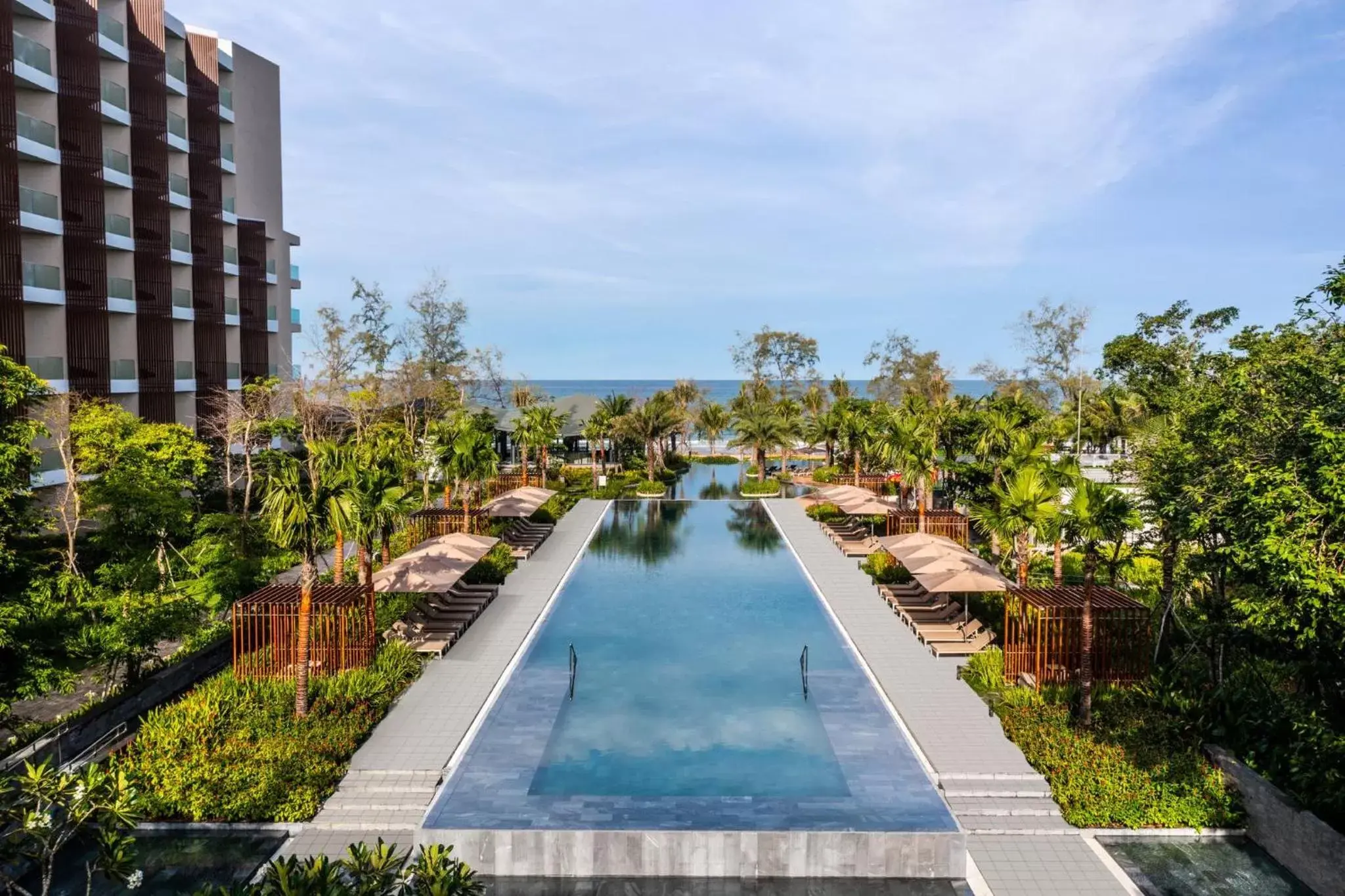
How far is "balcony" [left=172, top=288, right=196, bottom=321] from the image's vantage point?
36250 millimetres

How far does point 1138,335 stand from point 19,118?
39639 millimetres

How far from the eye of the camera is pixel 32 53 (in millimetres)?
28281

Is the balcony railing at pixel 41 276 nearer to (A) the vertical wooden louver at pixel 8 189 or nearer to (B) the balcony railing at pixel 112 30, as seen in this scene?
(A) the vertical wooden louver at pixel 8 189

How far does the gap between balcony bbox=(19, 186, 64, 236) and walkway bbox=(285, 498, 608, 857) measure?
19502mm

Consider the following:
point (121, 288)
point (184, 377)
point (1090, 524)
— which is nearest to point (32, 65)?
point (121, 288)

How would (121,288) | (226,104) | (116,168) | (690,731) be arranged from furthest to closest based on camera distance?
(226,104)
(121,288)
(116,168)
(690,731)

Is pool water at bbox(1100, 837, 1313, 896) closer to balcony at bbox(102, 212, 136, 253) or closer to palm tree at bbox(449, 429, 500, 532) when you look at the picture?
palm tree at bbox(449, 429, 500, 532)

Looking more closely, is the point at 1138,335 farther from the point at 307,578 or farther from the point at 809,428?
the point at 307,578

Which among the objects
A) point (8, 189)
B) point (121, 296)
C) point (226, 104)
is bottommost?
point (121, 296)

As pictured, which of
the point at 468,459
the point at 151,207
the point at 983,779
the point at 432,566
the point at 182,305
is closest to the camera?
the point at 983,779

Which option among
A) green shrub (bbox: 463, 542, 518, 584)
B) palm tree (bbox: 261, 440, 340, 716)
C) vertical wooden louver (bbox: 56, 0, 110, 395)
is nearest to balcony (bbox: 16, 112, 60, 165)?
vertical wooden louver (bbox: 56, 0, 110, 395)

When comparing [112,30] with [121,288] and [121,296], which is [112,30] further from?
[121,296]

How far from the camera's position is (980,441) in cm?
2919

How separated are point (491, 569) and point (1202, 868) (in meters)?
18.5
